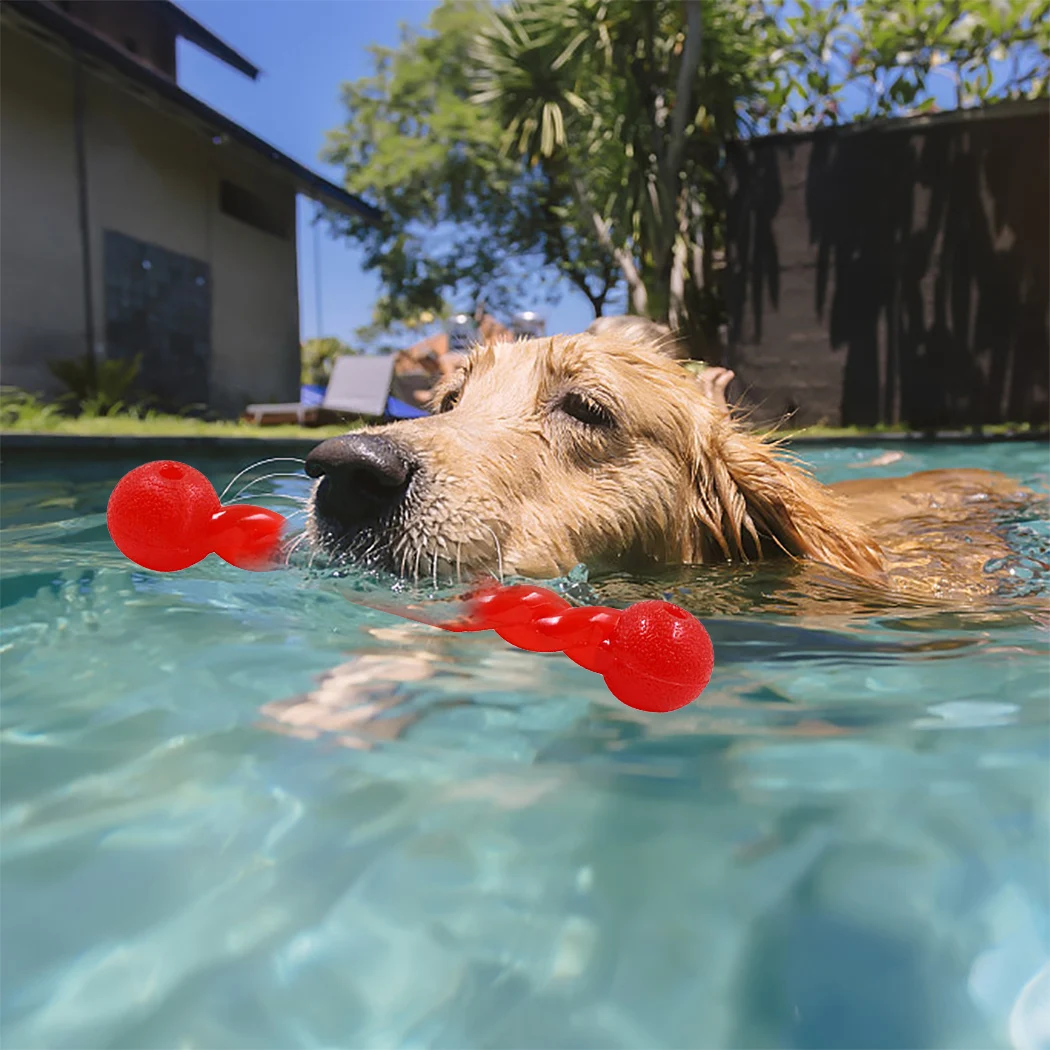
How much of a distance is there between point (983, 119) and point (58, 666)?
1820cm

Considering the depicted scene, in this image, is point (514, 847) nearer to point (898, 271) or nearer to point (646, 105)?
point (898, 271)

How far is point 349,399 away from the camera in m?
17.8

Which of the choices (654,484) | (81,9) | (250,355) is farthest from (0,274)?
(654,484)

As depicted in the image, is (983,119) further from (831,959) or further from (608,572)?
(831,959)

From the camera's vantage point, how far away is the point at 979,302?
16969mm

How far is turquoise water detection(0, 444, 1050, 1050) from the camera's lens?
4.51 feet

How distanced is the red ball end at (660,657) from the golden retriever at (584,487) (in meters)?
1.02

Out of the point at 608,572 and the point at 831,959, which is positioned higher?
the point at 608,572

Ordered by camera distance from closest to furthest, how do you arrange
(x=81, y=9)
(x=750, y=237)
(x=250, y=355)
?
1. (x=750, y=237)
2. (x=81, y=9)
3. (x=250, y=355)

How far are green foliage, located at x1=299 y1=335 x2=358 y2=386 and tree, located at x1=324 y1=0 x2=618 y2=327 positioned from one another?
9734 millimetres

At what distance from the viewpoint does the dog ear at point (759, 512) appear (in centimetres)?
366

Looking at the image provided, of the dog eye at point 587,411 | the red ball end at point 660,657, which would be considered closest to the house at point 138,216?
the dog eye at point 587,411

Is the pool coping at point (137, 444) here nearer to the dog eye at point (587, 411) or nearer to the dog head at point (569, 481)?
the dog head at point (569, 481)

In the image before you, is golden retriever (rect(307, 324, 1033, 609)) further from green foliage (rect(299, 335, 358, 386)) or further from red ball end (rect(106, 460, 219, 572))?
green foliage (rect(299, 335, 358, 386))
